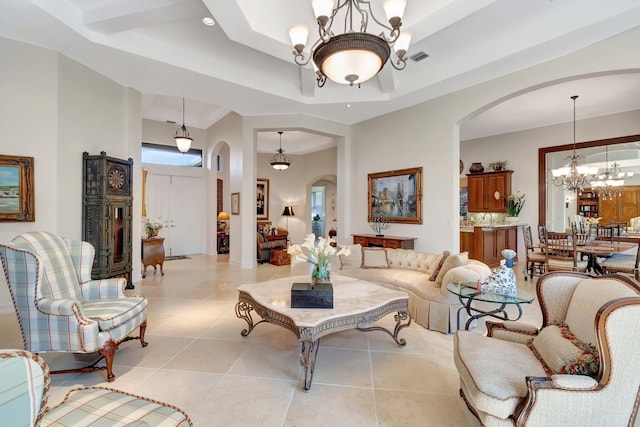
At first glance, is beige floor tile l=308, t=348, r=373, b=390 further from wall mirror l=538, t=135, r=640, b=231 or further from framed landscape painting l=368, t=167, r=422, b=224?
wall mirror l=538, t=135, r=640, b=231

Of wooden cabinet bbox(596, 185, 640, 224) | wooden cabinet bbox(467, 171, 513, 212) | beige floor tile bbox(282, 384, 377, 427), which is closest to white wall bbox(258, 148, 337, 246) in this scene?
wooden cabinet bbox(467, 171, 513, 212)

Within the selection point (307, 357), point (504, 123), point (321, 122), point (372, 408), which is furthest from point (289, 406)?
point (504, 123)

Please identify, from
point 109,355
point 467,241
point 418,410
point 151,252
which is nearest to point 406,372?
point 418,410

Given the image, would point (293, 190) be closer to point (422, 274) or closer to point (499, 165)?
point (499, 165)

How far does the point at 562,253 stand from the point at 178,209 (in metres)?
9.04

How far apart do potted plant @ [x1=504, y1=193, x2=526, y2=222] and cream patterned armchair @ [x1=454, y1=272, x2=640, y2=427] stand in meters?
6.42

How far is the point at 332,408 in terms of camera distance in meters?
2.08

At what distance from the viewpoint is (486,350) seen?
1.86 meters

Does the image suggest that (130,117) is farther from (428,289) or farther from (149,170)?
(428,289)

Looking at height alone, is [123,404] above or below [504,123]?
below

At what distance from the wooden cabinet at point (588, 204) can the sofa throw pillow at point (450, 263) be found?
779cm

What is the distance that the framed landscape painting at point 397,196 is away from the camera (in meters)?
5.78

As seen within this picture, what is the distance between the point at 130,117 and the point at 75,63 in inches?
41.1

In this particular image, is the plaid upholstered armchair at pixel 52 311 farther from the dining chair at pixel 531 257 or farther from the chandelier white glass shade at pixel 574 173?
the chandelier white glass shade at pixel 574 173
